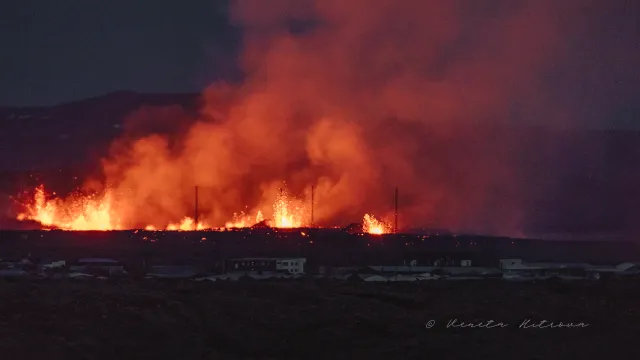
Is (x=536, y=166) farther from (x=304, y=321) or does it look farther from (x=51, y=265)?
(x=304, y=321)

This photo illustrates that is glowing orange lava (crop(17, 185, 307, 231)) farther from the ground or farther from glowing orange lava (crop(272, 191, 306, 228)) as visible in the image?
the ground

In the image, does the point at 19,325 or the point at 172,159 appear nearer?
the point at 19,325

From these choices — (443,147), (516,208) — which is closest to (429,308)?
(516,208)

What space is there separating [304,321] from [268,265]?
17.4 meters

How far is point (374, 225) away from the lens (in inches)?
2335

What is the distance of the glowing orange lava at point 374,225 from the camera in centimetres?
5752

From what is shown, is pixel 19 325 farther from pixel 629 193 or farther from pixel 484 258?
pixel 629 193

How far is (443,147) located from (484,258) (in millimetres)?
31822

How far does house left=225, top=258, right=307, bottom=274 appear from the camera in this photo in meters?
41.4

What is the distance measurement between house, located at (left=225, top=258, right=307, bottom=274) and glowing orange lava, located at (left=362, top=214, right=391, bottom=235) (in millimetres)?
13775

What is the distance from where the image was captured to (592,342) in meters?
23.1

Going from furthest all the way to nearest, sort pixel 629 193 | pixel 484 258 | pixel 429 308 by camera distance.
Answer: pixel 629 193
pixel 484 258
pixel 429 308

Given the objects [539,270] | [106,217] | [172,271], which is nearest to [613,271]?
[539,270]

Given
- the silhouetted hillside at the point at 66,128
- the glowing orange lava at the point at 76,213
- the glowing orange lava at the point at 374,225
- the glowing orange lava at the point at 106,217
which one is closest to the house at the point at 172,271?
the glowing orange lava at the point at 106,217
